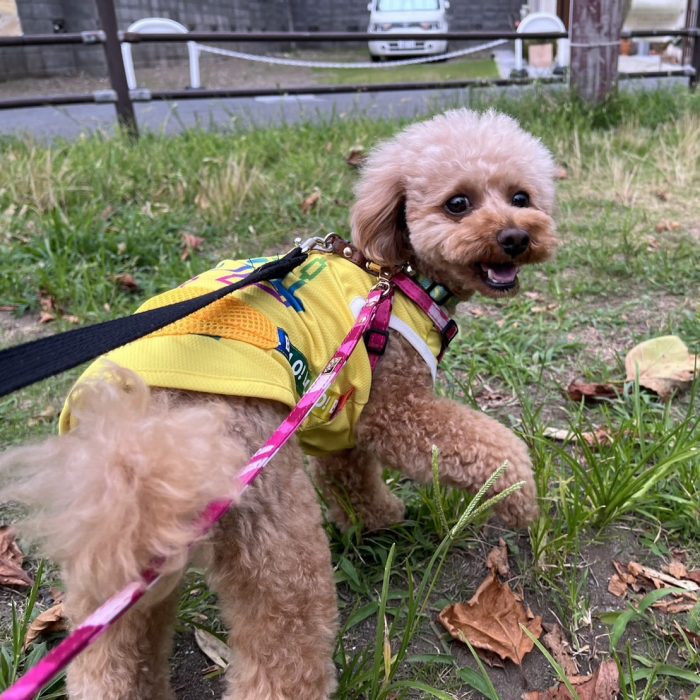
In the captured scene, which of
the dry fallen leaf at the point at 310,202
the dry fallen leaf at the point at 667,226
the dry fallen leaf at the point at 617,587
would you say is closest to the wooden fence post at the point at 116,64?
the dry fallen leaf at the point at 310,202

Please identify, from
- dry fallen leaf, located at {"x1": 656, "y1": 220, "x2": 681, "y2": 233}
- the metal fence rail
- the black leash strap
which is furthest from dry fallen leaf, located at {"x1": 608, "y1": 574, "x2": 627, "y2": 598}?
the metal fence rail

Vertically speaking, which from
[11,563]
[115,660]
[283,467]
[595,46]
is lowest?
[11,563]

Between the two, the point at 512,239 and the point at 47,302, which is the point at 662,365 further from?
the point at 47,302

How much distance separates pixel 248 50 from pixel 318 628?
24.3 m

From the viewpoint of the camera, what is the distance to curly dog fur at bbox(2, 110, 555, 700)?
36.7 inches

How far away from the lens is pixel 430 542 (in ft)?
6.05

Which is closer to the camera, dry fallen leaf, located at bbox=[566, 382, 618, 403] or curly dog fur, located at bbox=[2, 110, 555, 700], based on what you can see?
curly dog fur, located at bbox=[2, 110, 555, 700]

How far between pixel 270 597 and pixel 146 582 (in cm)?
34

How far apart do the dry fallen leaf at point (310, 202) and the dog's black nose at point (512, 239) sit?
2.41m

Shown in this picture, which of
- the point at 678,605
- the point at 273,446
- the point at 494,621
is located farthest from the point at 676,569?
the point at 273,446

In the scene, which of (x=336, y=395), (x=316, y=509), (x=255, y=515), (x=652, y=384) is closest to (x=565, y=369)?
(x=652, y=384)

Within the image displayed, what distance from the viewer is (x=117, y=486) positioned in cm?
93

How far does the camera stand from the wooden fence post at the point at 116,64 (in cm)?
541

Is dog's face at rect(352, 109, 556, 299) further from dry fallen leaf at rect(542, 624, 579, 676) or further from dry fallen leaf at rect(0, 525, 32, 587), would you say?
dry fallen leaf at rect(0, 525, 32, 587)
